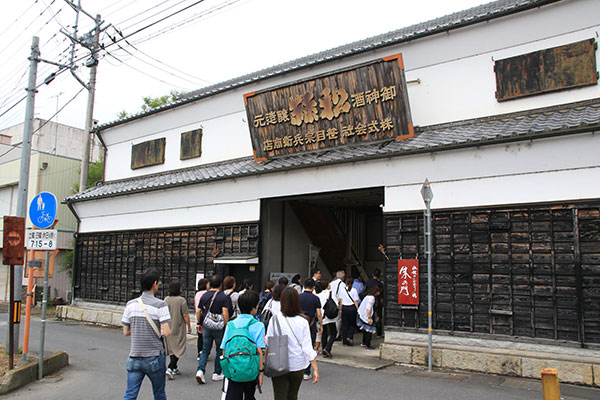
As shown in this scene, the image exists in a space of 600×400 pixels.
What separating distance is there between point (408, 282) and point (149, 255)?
31.6 ft

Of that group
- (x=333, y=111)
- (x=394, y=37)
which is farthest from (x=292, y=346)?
(x=394, y=37)

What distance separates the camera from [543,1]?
9695 millimetres

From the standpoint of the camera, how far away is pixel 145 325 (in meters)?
5.73

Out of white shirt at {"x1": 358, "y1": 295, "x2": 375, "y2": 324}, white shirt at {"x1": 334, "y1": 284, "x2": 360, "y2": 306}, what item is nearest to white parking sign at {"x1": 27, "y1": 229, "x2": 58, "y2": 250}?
white shirt at {"x1": 334, "y1": 284, "x2": 360, "y2": 306}

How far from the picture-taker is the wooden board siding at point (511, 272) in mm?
8352

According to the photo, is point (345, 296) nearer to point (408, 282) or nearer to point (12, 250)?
point (408, 282)

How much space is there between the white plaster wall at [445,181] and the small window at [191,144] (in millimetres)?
1619

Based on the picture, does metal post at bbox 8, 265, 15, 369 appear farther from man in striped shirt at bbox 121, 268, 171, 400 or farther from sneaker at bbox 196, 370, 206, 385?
Result: man in striped shirt at bbox 121, 268, 171, 400

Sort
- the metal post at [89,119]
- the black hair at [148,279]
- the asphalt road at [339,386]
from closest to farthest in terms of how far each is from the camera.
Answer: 1. the black hair at [148,279]
2. the asphalt road at [339,386]
3. the metal post at [89,119]

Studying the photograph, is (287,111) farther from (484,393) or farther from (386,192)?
(484,393)

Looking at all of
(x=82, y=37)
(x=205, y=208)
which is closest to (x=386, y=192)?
(x=205, y=208)

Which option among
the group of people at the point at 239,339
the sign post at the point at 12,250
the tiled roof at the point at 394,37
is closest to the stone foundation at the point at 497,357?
the group of people at the point at 239,339

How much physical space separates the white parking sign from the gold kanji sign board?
625 centimetres

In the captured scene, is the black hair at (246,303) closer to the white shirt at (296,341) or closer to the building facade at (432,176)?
the white shirt at (296,341)
